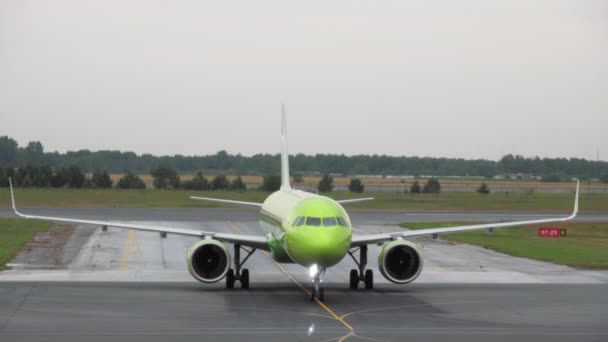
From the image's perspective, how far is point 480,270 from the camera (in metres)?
44.8

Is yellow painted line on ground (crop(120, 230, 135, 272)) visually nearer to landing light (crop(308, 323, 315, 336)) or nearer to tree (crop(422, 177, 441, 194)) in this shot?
landing light (crop(308, 323, 315, 336))

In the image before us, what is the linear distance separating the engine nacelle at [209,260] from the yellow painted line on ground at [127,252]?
8244mm

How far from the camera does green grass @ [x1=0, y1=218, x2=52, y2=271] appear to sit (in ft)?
162

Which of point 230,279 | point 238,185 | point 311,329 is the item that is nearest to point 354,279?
point 230,279

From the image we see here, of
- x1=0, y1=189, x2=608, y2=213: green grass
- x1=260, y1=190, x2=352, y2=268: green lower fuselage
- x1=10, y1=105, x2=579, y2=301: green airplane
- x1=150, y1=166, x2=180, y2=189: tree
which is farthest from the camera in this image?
x1=150, y1=166, x2=180, y2=189: tree

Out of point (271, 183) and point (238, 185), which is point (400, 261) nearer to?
point (271, 183)

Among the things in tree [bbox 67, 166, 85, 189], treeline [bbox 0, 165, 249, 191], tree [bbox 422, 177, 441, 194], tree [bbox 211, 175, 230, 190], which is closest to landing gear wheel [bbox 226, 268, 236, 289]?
treeline [bbox 0, 165, 249, 191]

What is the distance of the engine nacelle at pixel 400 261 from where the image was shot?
35.5m

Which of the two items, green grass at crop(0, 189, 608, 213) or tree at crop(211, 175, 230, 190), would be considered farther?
tree at crop(211, 175, 230, 190)

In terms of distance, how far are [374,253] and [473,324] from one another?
986 inches

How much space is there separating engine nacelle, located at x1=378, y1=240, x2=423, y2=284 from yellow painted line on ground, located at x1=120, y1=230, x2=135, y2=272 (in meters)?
12.5

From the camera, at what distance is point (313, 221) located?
3228 centimetres

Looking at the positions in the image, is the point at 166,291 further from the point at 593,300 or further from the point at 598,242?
the point at 598,242

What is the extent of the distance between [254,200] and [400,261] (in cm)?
7363
